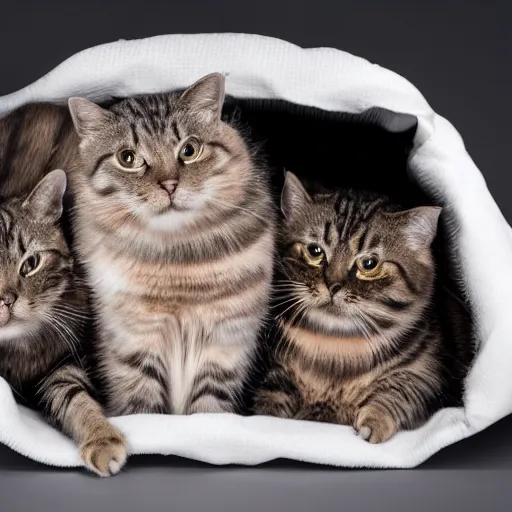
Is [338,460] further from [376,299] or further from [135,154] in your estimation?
[135,154]

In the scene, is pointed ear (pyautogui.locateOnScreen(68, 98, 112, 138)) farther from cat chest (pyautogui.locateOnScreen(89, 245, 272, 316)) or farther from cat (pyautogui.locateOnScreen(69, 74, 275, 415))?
cat chest (pyautogui.locateOnScreen(89, 245, 272, 316))

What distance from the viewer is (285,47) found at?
102 inches

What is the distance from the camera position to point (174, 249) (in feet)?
7.95

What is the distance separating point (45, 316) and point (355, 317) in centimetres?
76

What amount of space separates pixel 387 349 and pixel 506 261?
37 centimetres

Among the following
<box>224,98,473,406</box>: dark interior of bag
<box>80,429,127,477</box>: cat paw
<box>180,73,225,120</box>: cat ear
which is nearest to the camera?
<box>80,429,127,477</box>: cat paw

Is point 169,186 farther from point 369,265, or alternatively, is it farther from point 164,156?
point 369,265

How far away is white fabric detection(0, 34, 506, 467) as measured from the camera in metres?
2.31

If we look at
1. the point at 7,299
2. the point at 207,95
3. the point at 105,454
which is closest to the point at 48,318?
the point at 7,299

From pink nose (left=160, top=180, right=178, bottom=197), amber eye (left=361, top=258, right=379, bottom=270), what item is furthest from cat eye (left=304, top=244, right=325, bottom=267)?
pink nose (left=160, top=180, right=178, bottom=197)

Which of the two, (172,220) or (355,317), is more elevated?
(172,220)

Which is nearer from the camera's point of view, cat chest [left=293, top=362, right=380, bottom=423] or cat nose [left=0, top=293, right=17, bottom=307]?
cat nose [left=0, top=293, right=17, bottom=307]

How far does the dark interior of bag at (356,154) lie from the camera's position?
8.77ft

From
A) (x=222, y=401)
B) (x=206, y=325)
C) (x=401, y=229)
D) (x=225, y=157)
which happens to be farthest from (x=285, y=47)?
(x=222, y=401)
